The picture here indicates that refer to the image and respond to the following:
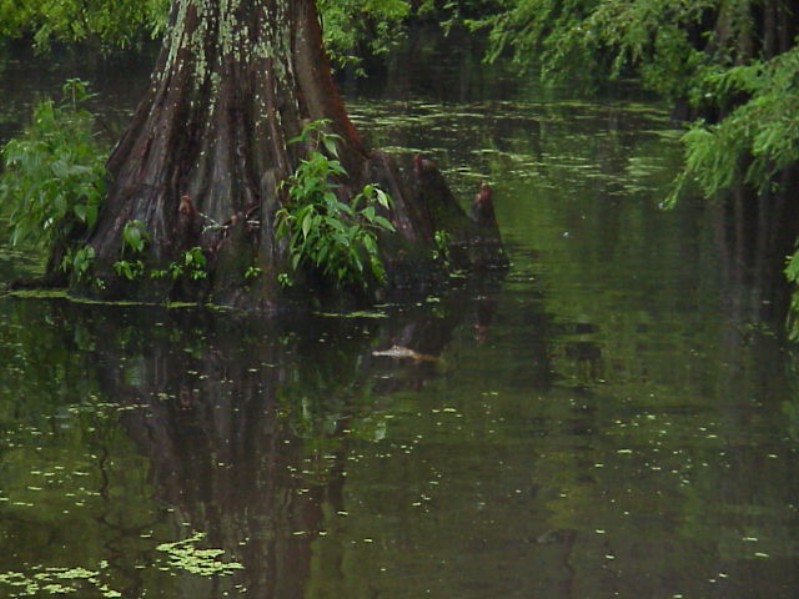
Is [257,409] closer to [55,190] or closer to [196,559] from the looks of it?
[196,559]

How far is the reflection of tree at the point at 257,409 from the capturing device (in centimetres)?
875

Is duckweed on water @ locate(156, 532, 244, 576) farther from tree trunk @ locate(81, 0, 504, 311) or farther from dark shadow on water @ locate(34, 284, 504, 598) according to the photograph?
tree trunk @ locate(81, 0, 504, 311)

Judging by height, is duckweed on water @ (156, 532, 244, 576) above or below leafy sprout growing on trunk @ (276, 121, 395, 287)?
below

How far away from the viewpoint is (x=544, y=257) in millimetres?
17266

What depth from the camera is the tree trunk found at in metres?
14.2

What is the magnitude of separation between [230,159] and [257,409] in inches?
156

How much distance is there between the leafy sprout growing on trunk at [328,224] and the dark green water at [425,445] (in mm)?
429

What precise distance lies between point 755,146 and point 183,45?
4.34m

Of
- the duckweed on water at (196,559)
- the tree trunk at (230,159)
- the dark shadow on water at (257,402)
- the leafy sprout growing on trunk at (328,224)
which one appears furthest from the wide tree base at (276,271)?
the duckweed on water at (196,559)

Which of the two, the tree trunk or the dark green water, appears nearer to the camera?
the dark green water

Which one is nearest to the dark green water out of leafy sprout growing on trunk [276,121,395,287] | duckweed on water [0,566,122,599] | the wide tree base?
duckweed on water [0,566,122,599]

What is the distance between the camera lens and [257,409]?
36.2ft

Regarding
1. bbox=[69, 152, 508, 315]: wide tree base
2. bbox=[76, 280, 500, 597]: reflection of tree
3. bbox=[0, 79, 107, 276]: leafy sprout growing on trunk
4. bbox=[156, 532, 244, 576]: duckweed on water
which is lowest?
bbox=[156, 532, 244, 576]: duckweed on water

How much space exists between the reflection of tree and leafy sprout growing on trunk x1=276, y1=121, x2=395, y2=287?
452 mm
